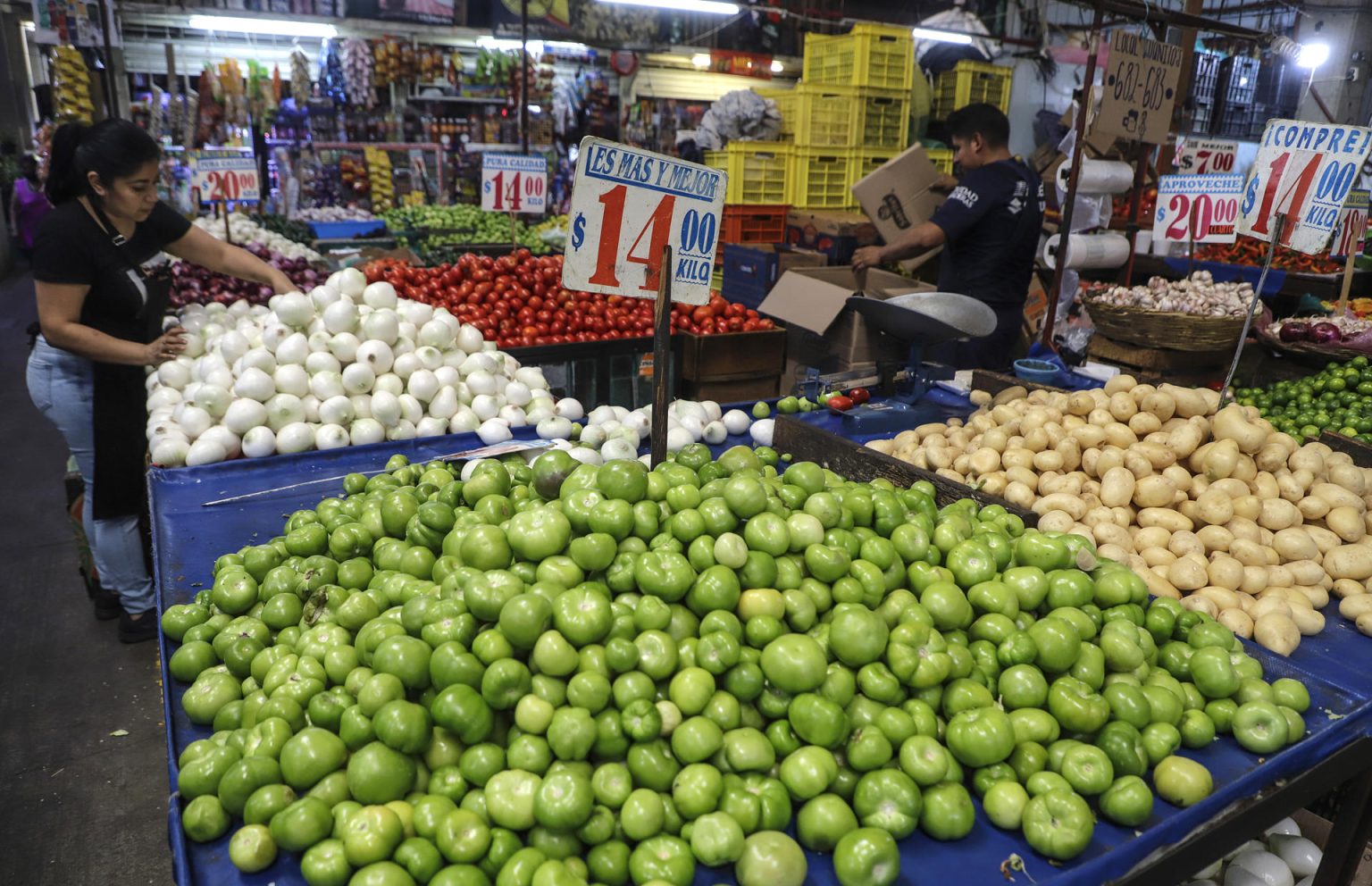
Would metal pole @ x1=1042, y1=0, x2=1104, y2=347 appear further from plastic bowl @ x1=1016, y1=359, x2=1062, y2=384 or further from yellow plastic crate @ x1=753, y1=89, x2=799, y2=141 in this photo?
yellow plastic crate @ x1=753, y1=89, x2=799, y2=141

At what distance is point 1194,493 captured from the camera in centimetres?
277

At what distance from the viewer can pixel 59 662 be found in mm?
3939

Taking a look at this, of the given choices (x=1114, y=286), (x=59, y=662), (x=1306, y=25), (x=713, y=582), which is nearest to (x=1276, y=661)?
(x=713, y=582)

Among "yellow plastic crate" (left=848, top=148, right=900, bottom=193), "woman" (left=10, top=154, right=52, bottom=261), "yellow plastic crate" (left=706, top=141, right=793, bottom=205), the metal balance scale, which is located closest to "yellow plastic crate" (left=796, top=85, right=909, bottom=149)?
"yellow plastic crate" (left=848, top=148, right=900, bottom=193)

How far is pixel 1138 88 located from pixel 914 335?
2672 millimetres

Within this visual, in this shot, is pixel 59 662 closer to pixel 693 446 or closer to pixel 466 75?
pixel 693 446

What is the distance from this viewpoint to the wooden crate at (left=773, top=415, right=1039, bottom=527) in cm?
262

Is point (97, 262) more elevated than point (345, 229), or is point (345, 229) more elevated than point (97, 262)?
point (97, 262)

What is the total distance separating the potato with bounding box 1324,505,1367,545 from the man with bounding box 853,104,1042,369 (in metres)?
2.68

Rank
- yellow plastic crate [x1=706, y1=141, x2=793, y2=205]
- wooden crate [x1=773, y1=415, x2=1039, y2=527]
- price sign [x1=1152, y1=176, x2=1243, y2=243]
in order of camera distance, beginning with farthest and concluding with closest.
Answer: yellow plastic crate [x1=706, y1=141, x2=793, y2=205] < price sign [x1=1152, y1=176, x2=1243, y2=243] < wooden crate [x1=773, y1=415, x2=1039, y2=527]

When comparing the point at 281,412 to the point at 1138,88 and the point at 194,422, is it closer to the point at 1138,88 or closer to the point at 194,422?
the point at 194,422

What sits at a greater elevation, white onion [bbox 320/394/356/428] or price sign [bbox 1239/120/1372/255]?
price sign [bbox 1239/120/1372/255]

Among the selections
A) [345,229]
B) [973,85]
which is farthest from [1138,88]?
[345,229]

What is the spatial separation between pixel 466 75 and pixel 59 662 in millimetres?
10891
